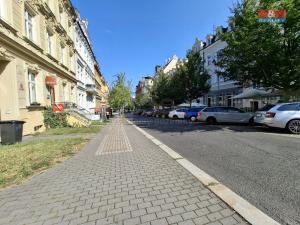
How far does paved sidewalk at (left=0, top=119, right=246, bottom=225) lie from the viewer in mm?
3279

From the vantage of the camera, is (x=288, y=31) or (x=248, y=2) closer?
(x=288, y=31)

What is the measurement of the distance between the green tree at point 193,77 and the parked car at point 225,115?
1527 centimetres

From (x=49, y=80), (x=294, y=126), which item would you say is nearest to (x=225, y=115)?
(x=294, y=126)

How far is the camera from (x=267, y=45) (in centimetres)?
1312

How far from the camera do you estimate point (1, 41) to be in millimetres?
10406

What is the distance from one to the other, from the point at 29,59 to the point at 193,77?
24.5 m

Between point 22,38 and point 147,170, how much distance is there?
36.3 ft

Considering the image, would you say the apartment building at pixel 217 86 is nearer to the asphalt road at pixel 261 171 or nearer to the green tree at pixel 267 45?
the green tree at pixel 267 45

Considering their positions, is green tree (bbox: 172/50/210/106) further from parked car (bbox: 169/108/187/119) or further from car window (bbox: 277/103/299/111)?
car window (bbox: 277/103/299/111)

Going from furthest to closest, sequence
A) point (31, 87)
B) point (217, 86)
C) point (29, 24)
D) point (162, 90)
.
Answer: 1. point (162, 90)
2. point (217, 86)
3. point (29, 24)
4. point (31, 87)

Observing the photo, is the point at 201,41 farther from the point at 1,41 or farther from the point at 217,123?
the point at 1,41

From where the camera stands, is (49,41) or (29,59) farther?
(49,41)

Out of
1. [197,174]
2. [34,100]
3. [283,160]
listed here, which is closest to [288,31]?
[283,160]

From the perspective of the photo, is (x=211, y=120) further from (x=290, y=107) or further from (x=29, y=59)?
(x=29, y=59)
